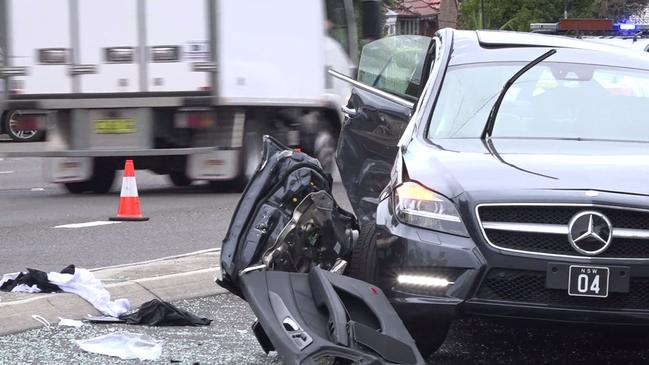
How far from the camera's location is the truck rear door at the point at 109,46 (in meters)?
A: 14.9

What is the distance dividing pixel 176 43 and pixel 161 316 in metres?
8.60

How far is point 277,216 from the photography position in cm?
603

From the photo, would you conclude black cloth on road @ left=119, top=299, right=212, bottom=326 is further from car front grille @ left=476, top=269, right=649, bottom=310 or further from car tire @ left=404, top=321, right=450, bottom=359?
car front grille @ left=476, top=269, right=649, bottom=310

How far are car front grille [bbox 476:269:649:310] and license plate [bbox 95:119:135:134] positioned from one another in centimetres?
1018

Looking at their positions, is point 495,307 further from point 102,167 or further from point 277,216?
point 102,167

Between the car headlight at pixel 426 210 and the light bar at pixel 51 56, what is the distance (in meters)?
10.1

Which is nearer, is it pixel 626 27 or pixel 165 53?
pixel 626 27

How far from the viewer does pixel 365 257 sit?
245 inches

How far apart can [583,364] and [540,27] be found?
29.6 feet

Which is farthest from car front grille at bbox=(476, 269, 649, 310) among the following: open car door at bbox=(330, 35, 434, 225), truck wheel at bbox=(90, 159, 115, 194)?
truck wheel at bbox=(90, 159, 115, 194)

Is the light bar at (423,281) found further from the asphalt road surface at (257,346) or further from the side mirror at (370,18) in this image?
the side mirror at (370,18)

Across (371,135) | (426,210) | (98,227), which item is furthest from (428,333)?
(98,227)

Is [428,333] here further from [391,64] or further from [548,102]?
[391,64]

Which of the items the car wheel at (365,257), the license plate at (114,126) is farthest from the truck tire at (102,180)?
the car wheel at (365,257)
